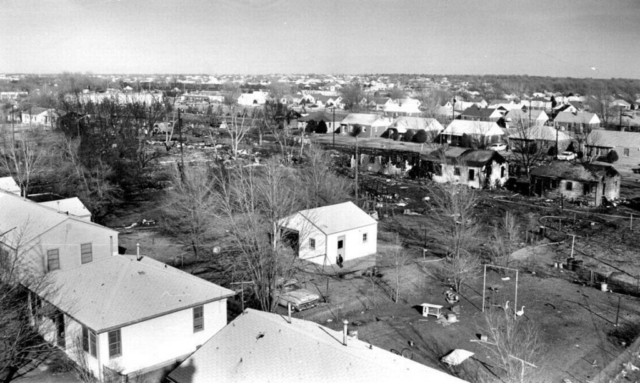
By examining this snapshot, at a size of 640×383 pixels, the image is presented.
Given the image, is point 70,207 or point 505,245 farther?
point 70,207

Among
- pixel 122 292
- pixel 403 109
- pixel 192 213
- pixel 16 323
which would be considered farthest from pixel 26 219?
pixel 403 109

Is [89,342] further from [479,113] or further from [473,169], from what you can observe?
[479,113]

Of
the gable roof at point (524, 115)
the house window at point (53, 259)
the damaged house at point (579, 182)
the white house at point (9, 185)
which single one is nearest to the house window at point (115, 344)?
the house window at point (53, 259)

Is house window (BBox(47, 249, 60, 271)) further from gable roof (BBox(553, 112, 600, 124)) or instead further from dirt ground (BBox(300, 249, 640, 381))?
gable roof (BBox(553, 112, 600, 124))

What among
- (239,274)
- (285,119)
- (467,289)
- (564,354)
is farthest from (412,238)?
(285,119)

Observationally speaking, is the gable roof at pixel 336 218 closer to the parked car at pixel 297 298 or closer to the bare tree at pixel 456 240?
the bare tree at pixel 456 240
